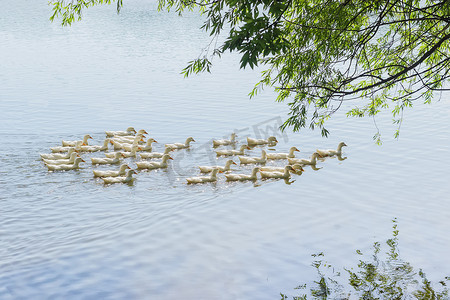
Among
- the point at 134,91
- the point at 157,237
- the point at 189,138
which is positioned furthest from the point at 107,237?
the point at 134,91

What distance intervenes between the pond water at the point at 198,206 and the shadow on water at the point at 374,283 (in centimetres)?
29

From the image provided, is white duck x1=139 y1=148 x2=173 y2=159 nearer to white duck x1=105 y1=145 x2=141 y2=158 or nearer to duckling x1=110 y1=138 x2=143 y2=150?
white duck x1=105 y1=145 x2=141 y2=158

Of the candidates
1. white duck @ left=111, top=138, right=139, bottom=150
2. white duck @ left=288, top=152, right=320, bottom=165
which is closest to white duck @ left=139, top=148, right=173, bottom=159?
white duck @ left=111, top=138, right=139, bottom=150

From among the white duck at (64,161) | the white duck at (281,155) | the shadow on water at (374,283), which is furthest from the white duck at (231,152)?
the shadow on water at (374,283)

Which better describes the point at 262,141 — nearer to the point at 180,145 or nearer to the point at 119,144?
the point at 180,145

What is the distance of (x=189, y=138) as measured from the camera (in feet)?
59.2

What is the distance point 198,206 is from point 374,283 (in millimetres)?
5014

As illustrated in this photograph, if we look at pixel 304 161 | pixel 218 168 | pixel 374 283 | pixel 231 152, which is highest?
pixel 231 152

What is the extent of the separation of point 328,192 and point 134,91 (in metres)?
15.1

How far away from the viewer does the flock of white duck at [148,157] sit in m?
15.2

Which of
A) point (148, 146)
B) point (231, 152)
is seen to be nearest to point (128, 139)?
point (148, 146)

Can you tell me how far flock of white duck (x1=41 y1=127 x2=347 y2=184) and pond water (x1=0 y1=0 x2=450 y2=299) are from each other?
0.33 m

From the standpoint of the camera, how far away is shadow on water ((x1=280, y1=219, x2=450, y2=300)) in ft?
→ 29.4

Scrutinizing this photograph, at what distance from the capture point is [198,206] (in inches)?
521
